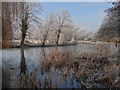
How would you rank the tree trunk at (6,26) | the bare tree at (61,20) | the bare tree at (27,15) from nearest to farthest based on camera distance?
the tree trunk at (6,26)
the bare tree at (27,15)
the bare tree at (61,20)

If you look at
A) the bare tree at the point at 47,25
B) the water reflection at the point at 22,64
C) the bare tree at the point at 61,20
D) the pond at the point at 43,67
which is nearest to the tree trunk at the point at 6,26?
the pond at the point at 43,67

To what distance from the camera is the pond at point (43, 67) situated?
2148mm

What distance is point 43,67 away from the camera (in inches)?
106

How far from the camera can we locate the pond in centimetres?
215

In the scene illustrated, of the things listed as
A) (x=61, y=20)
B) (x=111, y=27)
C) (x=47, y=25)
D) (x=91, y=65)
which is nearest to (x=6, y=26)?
(x=47, y=25)

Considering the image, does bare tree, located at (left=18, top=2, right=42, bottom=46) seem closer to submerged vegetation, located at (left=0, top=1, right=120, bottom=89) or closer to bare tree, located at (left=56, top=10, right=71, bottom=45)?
submerged vegetation, located at (left=0, top=1, right=120, bottom=89)

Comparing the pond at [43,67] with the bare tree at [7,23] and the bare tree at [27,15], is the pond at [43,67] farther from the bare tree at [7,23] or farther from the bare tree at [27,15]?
the bare tree at [27,15]

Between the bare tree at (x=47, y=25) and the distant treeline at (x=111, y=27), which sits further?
the bare tree at (x=47, y=25)

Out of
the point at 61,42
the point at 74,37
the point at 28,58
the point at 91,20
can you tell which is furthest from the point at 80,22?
the point at 28,58

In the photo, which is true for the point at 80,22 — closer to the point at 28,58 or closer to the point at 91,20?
the point at 91,20

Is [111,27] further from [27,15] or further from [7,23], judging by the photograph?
[7,23]

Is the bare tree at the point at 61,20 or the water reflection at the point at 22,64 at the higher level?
the bare tree at the point at 61,20

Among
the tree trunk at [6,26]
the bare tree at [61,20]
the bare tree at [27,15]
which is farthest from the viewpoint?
the bare tree at [61,20]

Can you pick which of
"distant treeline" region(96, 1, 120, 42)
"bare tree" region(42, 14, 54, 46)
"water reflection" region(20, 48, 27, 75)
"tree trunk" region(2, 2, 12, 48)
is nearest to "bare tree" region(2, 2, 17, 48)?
"tree trunk" region(2, 2, 12, 48)
